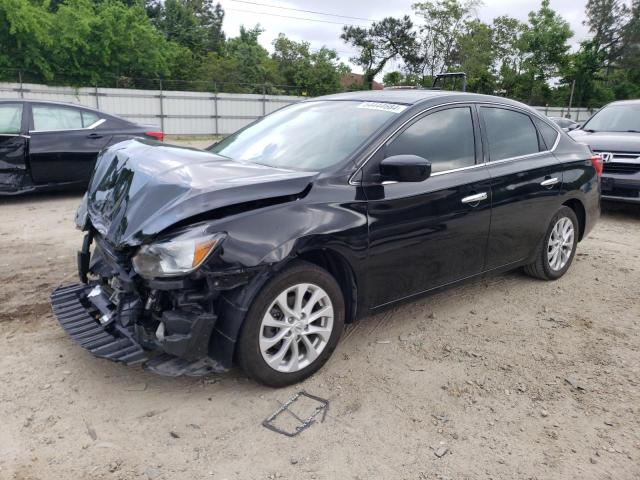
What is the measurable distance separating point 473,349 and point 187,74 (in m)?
33.0

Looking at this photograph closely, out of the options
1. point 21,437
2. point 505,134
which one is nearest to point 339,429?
point 21,437

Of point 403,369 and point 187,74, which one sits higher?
point 187,74

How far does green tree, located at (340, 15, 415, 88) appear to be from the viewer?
41.2 meters

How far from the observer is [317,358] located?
10.2 feet

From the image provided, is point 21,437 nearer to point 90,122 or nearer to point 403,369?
point 403,369

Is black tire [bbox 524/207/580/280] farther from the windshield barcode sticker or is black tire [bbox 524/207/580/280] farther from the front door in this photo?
the windshield barcode sticker

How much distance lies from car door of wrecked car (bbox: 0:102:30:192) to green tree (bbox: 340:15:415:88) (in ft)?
120

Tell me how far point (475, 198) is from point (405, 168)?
36.7 inches

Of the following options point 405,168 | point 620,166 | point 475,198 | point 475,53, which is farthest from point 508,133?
point 475,53

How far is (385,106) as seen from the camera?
12.1 ft

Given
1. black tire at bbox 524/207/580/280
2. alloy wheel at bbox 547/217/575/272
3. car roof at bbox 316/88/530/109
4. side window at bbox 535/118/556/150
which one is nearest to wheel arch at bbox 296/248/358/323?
car roof at bbox 316/88/530/109

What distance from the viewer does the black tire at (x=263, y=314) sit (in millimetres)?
2760

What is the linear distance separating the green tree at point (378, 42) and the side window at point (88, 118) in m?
35.9

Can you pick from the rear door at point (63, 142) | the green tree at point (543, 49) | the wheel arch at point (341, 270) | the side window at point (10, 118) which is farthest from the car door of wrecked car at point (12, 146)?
the green tree at point (543, 49)
